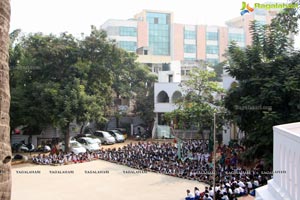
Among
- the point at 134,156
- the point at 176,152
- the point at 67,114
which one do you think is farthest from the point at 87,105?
the point at 176,152

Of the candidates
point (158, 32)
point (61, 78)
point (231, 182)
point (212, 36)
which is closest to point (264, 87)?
point (231, 182)

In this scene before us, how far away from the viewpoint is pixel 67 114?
2123 cm

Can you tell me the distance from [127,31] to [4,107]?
4537cm

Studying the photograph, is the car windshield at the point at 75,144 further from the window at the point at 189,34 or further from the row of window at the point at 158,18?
the window at the point at 189,34

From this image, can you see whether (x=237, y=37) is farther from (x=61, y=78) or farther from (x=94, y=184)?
(x=94, y=184)

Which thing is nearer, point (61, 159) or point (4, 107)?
point (4, 107)

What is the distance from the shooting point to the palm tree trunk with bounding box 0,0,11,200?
10.7 feet

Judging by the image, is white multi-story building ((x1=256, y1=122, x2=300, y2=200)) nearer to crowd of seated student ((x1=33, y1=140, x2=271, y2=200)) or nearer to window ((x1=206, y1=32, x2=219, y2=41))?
crowd of seated student ((x1=33, y1=140, x2=271, y2=200))

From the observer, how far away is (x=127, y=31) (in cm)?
4775

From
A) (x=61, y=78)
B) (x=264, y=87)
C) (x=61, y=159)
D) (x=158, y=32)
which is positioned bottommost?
(x=61, y=159)

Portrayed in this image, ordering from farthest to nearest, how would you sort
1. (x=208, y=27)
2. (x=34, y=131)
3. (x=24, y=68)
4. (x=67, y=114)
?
(x=208, y=27) < (x=34, y=131) < (x=24, y=68) < (x=67, y=114)

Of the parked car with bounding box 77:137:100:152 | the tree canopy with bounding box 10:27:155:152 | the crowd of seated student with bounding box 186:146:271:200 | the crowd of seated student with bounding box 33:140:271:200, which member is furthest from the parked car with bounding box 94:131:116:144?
the crowd of seated student with bounding box 186:146:271:200

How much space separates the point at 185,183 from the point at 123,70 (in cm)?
1924

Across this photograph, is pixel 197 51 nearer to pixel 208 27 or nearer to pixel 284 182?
pixel 208 27
